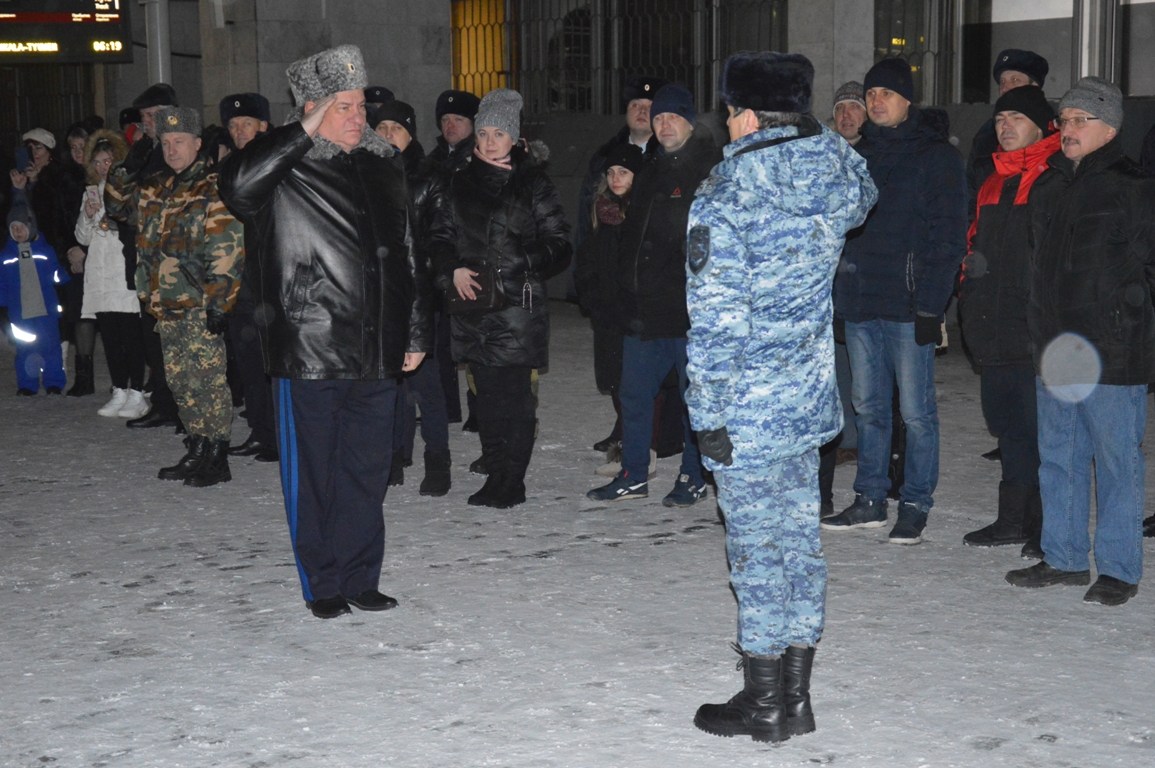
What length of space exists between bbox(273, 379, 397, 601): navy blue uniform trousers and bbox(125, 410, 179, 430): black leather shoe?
13.9 ft

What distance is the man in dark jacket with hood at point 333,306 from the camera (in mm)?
5188

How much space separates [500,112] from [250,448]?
9.10 ft

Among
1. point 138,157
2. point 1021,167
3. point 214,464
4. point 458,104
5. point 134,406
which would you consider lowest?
point 214,464

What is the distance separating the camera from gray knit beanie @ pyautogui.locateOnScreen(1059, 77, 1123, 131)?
5.23 metres

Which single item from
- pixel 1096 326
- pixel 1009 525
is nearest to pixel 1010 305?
pixel 1096 326

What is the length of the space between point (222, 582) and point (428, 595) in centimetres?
88

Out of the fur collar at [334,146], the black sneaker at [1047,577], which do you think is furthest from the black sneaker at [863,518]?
the fur collar at [334,146]

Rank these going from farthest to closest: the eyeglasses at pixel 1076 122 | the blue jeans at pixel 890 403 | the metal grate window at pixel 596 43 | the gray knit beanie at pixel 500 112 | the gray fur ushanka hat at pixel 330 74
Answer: the metal grate window at pixel 596 43
the gray knit beanie at pixel 500 112
the blue jeans at pixel 890 403
the eyeglasses at pixel 1076 122
the gray fur ushanka hat at pixel 330 74

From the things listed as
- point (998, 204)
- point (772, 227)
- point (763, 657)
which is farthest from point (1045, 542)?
point (772, 227)

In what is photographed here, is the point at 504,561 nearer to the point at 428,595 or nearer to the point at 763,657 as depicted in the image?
the point at 428,595

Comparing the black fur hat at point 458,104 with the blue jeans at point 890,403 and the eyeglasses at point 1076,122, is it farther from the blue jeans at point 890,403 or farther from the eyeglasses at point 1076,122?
the eyeglasses at point 1076,122

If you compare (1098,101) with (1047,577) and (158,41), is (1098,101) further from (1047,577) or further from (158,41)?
(158,41)

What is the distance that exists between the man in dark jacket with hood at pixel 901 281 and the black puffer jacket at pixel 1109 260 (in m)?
0.86

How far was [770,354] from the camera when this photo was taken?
4.03m
